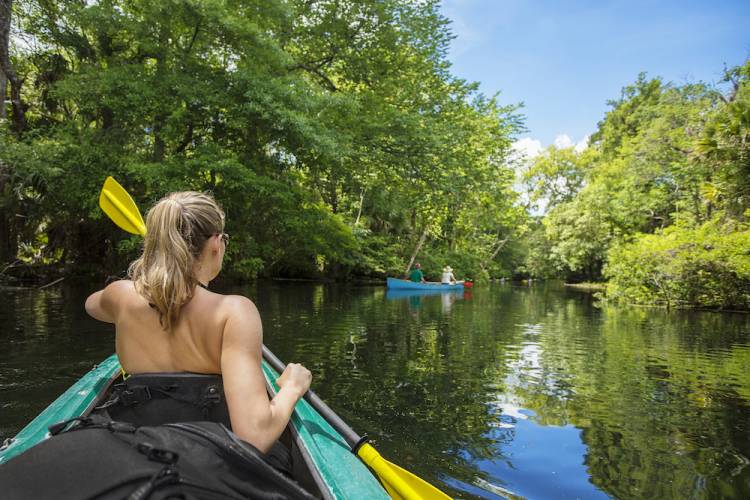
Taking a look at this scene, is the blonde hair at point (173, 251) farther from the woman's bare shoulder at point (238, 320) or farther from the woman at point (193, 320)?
the woman's bare shoulder at point (238, 320)

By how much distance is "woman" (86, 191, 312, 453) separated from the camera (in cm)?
152

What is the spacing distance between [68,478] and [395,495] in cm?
150

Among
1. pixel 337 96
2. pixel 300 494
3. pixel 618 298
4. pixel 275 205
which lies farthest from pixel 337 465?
pixel 618 298

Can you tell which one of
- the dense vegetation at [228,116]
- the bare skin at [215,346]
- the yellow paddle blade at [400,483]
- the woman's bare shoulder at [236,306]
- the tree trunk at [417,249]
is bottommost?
the yellow paddle blade at [400,483]

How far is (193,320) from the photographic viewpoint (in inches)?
63.1

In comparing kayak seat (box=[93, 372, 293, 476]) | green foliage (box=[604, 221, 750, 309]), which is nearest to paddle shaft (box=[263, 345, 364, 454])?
kayak seat (box=[93, 372, 293, 476])

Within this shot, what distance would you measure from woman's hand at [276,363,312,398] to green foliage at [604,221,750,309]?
1542 cm

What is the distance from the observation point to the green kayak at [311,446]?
1.93 meters

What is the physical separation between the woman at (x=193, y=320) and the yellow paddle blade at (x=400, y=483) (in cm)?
68

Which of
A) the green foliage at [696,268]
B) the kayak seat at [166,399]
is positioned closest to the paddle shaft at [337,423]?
the kayak seat at [166,399]

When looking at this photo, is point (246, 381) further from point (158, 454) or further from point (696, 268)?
point (696, 268)

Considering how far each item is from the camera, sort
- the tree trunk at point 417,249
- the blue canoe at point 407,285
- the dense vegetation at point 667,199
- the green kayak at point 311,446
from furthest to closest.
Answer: the tree trunk at point 417,249 → the blue canoe at point 407,285 → the dense vegetation at point 667,199 → the green kayak at point 311,446

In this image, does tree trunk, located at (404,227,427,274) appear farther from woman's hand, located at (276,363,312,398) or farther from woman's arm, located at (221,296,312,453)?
woman's arm, located at (221,296,312,453)

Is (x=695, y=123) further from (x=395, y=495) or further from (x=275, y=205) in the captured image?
(x=395, y=495)
